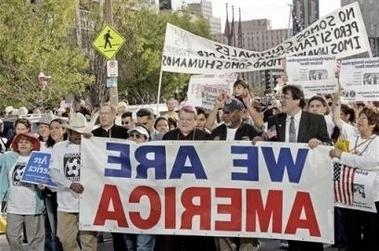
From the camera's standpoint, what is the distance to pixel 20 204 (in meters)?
8.20

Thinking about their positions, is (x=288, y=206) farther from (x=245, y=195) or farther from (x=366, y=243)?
(x=366, y=243)

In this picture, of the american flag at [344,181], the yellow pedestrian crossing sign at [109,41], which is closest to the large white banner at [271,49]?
the yellow pedestrian crossing sign at [109,41]

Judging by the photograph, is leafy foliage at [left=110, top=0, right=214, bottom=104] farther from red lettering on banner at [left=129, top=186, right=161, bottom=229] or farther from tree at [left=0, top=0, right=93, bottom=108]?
red lettering on banner at [left=129, top=186, right=161, bottom=229]

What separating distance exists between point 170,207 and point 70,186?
1047 mm

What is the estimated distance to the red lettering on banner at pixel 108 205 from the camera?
766 cm

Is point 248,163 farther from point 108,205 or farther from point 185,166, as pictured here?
point 108,205

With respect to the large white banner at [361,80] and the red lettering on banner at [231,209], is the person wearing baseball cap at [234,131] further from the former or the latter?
the large white banner at [361,80]

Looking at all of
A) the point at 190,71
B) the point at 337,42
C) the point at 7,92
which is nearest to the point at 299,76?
the point at 337,42

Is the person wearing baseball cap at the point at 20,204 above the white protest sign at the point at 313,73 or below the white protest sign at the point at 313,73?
below

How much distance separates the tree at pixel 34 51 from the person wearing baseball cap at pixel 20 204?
19806 mm

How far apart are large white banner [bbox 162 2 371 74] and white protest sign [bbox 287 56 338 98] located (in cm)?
87

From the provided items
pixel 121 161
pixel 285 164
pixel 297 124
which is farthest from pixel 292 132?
pixel 121 161

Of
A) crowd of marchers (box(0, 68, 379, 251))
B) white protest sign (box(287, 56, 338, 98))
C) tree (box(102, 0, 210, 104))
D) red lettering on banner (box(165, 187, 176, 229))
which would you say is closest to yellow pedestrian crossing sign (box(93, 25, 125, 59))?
white protest sign (box(287, 56, 338, 98))

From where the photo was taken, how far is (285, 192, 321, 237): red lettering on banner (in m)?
7.10
